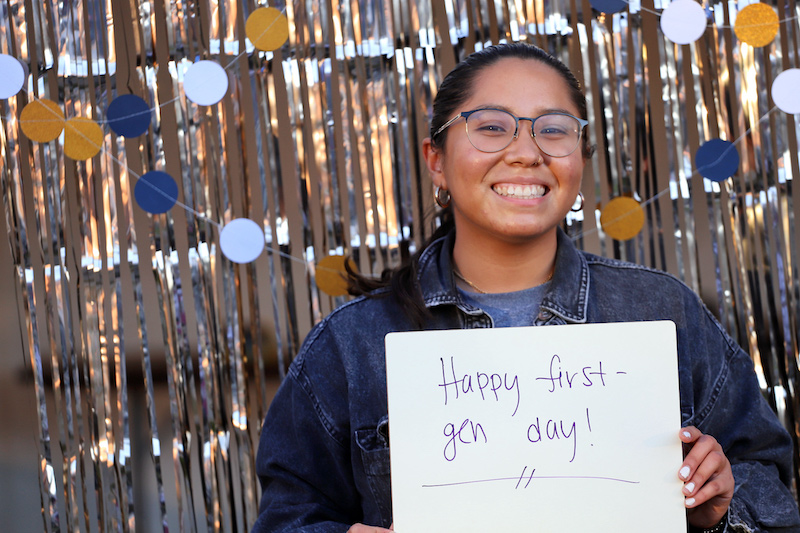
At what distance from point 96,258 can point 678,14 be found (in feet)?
4.28

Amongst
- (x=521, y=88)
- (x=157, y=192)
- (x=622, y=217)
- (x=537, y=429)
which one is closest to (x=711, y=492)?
(x=537, y=429)

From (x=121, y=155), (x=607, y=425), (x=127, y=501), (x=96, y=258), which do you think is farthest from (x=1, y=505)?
(x=607, y=425)

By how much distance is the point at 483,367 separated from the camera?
36.6 inches

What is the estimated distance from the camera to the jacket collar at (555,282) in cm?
118

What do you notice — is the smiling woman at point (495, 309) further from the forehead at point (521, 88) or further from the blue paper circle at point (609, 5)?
the blue paper circle at point (609, 5)

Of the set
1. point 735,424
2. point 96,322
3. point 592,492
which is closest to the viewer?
point 592,492

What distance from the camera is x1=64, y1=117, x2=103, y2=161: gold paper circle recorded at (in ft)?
5.20

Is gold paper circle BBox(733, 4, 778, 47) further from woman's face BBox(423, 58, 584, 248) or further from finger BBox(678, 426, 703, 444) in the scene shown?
finger BBox(678, 426, 703, 444)

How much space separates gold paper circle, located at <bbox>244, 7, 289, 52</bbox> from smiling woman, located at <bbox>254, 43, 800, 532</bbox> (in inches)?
19.9

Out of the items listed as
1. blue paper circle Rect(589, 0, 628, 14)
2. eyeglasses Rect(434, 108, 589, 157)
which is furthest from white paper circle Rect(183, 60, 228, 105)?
blue paper circle Rect(589, 0, 628, 14)

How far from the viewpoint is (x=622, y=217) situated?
5.30 ft

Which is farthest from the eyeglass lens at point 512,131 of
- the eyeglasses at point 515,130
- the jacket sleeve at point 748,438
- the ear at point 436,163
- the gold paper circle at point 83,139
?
the gold paper circle at point 83,139

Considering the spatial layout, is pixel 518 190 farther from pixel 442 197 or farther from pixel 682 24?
pixel 682 24

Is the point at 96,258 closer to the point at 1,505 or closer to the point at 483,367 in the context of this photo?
the point at 1,505
